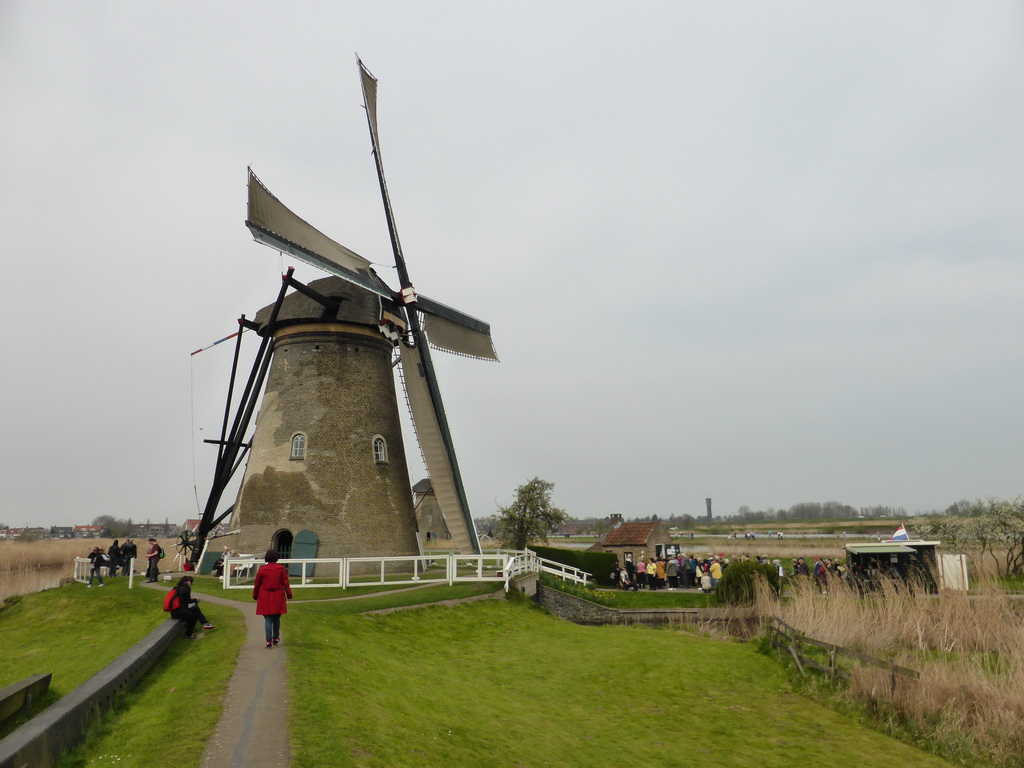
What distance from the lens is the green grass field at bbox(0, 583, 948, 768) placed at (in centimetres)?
697

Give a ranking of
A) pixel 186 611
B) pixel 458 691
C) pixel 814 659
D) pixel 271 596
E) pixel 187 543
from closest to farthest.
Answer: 1. pixel 271 596
2. pixel 458 691
3. pixel 186 611
4. pixel 814 659
5. pixel 187 543

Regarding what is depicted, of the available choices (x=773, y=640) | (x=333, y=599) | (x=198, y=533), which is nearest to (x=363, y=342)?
(x=198, y=533)

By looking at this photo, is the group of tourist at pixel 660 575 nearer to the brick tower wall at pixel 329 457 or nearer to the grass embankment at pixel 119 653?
the brick tower wall at pixel 329 457

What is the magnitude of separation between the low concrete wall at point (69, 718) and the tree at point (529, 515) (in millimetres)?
30077

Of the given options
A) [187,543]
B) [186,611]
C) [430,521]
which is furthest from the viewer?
[430,521]

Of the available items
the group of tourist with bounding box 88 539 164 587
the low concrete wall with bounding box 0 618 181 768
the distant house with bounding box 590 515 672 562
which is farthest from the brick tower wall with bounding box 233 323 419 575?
the distant house with bounding box 590 515 672 562

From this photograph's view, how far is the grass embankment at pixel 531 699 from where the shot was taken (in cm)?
734

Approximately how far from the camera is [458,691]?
1028 centimetres

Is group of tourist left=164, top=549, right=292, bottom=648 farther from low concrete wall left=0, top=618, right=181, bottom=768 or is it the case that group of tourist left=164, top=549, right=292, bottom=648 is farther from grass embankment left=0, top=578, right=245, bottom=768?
low concrete wall left=0, top=618, right=181, bottom=768

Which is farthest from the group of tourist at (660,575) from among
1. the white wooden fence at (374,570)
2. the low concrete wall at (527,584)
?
the low concrete wall at (527,584)

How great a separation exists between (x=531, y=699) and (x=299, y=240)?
15.1m

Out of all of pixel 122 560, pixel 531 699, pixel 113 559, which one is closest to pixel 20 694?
pixel 531 699

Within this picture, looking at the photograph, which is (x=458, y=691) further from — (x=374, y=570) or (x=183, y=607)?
(x=374, y=570)

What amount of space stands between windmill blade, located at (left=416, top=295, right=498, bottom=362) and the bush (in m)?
11.9
